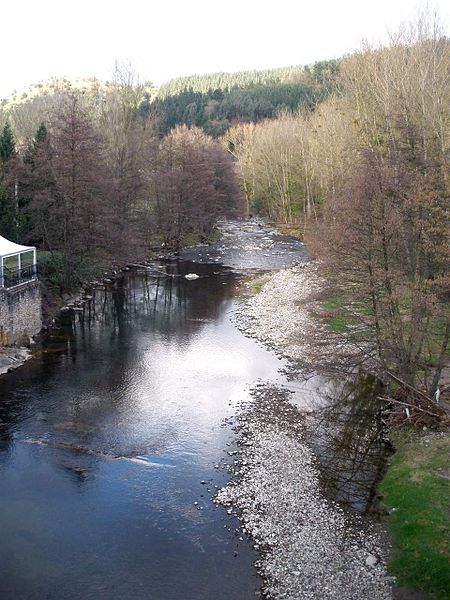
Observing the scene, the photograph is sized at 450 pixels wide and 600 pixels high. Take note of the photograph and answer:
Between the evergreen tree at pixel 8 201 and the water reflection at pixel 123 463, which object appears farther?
the evergreen tree at pixel 8 201

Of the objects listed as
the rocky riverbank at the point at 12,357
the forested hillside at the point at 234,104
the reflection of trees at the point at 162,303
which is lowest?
the rocky riverbank at the point at 12,357

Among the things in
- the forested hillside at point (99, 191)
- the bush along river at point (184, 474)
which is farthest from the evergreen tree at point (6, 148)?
the bush along river at point (184, 474)

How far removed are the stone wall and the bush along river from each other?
1.39 meters

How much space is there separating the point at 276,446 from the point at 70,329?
1631 cm

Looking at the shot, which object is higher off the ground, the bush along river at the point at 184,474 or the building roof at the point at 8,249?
the building roof at the point at 8,249

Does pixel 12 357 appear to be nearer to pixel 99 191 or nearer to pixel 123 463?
pixel 123 463

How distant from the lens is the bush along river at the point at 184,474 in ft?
41.7

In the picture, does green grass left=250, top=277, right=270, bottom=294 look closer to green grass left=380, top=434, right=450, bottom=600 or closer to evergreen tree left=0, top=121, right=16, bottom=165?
evergreen tree left=0, top=121, right=16, bottom=165

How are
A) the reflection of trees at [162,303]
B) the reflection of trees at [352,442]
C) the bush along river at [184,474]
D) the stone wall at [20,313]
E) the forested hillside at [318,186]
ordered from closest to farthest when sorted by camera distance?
the bush along river at [184,474] → the reflection of trees at [352,442] → the forested hillside at [318,186] → the stone wall at [20,313] → the reflection of trees at [162,303]

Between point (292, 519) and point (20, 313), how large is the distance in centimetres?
1813

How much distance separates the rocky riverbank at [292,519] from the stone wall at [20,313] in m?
12.2

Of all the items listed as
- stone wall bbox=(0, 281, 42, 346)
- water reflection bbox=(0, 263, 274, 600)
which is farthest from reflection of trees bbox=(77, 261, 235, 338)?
stone wall bbox=(0, 281, 42, 346)

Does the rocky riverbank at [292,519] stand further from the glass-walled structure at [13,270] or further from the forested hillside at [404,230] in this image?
the glass-walled structure at [13,270]

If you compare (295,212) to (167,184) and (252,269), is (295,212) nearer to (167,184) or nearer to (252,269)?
(167,184)
